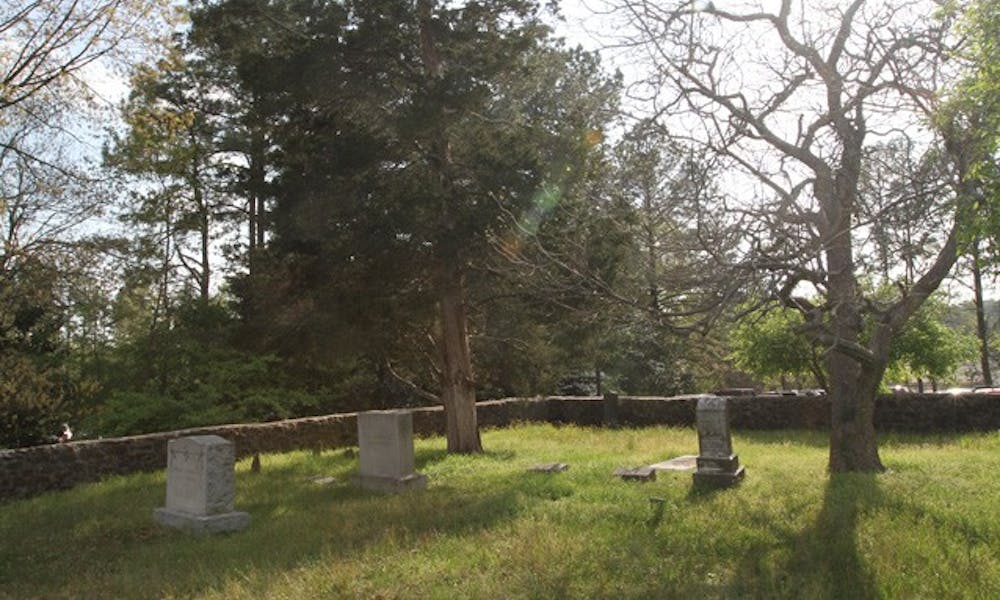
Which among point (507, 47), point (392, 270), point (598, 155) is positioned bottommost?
point (392, 270)

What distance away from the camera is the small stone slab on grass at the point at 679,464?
13.0 meters

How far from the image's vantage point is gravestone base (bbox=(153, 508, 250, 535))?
32.8ft

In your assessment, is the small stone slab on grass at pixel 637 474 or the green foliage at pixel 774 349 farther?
the green foliage at pixel 774 349

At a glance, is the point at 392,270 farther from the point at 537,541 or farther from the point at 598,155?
the point at 537,541

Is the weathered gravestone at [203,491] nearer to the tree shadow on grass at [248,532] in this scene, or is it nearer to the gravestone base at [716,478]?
the tree shadow on grass at [248,532]

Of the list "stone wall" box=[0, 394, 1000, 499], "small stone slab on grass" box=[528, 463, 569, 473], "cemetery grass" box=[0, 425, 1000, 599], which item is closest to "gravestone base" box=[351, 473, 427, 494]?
"cemetery grass" box=[0, 425, 1000, 599]

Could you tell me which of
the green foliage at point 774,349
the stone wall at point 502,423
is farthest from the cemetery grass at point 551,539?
the green foliage at point 774,349

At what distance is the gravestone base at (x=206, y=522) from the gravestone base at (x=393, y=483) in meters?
2.58

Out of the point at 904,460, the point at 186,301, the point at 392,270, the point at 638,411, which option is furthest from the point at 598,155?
the point at 186,301

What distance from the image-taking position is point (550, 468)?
13383 mm

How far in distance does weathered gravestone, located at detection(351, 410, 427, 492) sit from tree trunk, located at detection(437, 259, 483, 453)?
3634 millimetres

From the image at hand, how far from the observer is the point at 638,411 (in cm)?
2359

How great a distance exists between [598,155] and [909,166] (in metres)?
6.09

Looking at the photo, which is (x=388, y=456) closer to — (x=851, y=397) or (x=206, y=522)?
(x=206, y=522)
